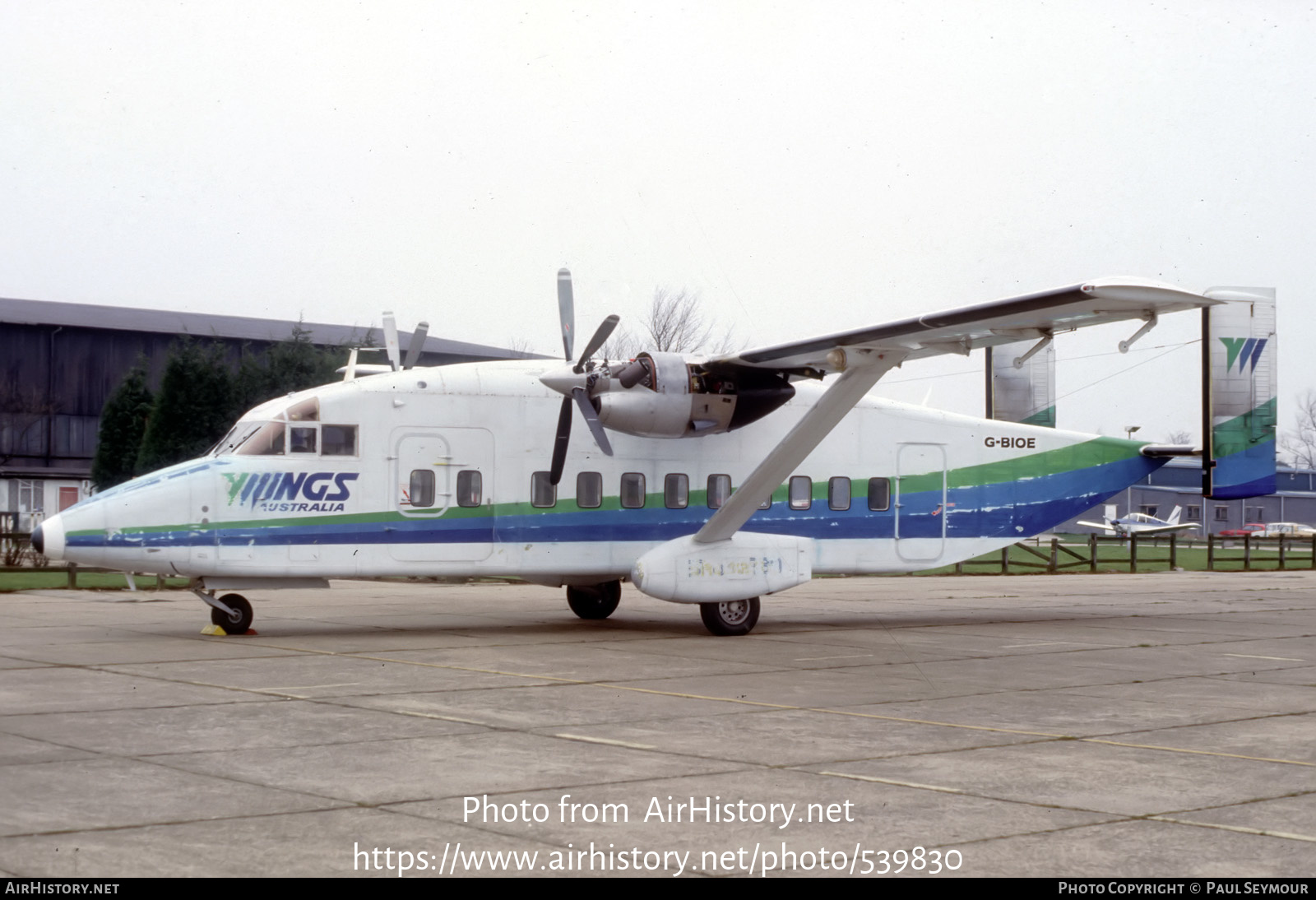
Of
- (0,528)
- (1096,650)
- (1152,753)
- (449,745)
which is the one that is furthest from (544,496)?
(0,528)

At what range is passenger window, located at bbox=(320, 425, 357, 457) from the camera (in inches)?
627

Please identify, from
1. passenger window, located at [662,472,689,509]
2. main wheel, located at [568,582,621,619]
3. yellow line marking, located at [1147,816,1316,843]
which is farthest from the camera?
main wheel, located at [568,582,621,619]

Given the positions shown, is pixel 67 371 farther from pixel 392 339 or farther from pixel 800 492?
pixel 800 492

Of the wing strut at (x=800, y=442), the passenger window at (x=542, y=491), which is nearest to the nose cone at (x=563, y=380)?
the passenger window at (x=542, y=491)

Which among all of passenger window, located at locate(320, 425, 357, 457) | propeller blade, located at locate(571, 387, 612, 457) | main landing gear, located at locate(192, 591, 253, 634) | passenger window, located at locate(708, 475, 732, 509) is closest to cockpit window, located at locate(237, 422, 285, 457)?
passenger window, located at locate(320, 425, 357, 457)

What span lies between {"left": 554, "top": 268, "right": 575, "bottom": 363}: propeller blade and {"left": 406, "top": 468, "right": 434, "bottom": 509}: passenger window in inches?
96.2

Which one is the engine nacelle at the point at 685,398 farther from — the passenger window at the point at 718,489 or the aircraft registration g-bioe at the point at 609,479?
the passenger window at the point at 718,489

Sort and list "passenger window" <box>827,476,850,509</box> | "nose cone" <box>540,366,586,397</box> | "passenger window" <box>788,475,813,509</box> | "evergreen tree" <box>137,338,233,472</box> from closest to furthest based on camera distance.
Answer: "nose cone" <box>540,366,586,397</box> < "passenger window" <box>788,475,813,509</box> < "passenger window" <box>827,476,850,509</box> < "evergreen tree" <box>137,338,233,472</box>

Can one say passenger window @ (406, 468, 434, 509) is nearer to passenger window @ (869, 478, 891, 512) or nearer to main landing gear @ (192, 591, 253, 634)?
main landing gear @ (192, 591, 253, 634)

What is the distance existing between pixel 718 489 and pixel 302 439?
18.5 ft

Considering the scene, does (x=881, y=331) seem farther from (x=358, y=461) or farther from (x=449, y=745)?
(x=449, y=745)

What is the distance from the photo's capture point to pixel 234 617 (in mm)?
15641

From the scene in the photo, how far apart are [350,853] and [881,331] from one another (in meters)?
10.8

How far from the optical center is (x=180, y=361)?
35344 millimetres
